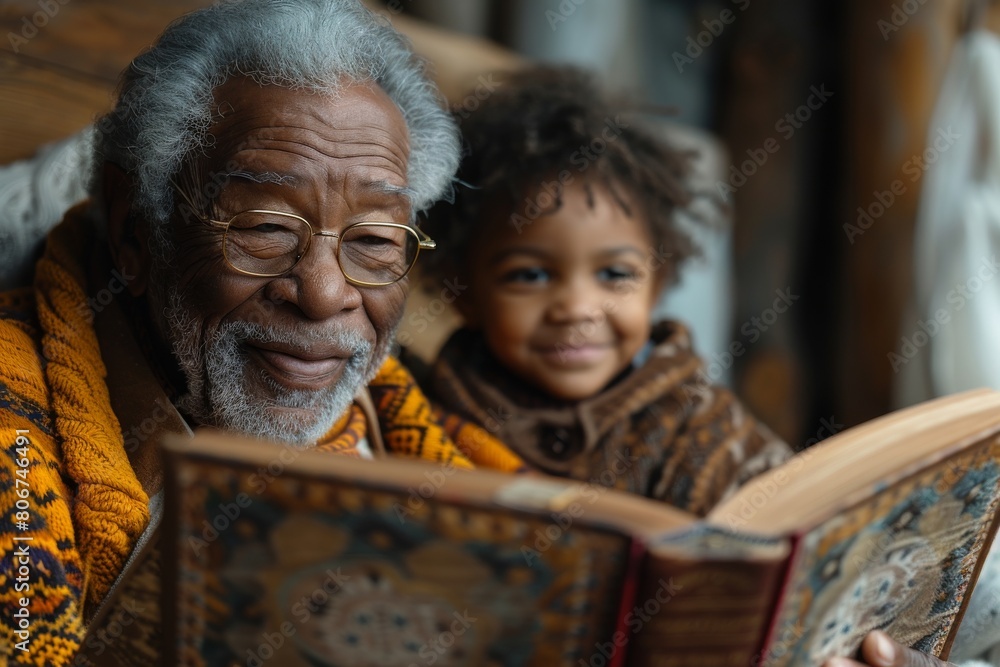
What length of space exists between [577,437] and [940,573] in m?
1.06

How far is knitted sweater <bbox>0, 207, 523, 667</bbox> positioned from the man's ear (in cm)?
7

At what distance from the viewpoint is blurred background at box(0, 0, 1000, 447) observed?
3561 millimetres

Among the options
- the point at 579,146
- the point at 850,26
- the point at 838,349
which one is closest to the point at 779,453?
the point at 579,146

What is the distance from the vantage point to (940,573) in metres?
1.38

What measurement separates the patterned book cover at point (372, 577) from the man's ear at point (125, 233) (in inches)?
34.1

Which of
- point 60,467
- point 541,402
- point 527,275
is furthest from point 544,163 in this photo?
point 60,467

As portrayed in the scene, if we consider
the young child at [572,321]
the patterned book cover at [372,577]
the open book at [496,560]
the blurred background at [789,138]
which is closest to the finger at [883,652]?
A: the open book at [496,560]

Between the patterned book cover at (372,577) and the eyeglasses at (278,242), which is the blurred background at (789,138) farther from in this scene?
the patterned book cover at (372,577)

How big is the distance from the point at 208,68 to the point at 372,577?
40.5 inches

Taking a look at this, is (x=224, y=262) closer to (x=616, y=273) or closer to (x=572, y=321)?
(x=572, y=321)

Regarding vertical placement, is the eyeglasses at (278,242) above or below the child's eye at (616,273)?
above

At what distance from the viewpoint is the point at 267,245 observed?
164cm

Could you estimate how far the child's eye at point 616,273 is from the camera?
236cm

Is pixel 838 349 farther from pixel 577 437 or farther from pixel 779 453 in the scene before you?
pixel 577 437
